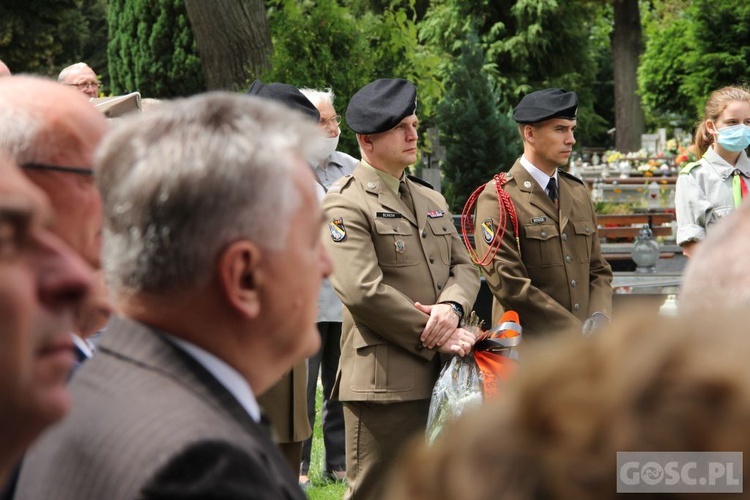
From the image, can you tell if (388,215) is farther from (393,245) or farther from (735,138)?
(735,138)

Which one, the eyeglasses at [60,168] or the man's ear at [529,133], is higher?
the eyeglasses at [60,168]

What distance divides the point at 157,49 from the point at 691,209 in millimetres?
19036

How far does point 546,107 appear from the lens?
5.57 metres

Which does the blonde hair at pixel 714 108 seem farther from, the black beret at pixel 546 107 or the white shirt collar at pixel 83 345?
the white shirt collar at pixel 83 345

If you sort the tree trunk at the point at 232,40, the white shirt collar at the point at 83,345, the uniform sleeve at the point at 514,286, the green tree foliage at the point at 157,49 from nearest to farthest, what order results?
the white shirt collar at the point at 83,345 < the uniform sleeve at the point at 514,286 < the tree trunk at the point at 232,40 < the green tree foliage at the point at 157,49

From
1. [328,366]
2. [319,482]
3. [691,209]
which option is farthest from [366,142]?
[691,209]

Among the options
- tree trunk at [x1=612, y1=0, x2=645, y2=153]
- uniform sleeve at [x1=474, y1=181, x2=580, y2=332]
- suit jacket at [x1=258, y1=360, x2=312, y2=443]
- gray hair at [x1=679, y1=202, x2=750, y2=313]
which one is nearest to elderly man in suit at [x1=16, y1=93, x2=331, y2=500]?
gray hair at [x1=679, y1=202, x2=750, y2=313]

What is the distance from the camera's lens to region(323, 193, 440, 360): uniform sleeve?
4.57 meters

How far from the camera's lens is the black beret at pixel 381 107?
4965 mm

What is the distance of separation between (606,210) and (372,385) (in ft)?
40.7

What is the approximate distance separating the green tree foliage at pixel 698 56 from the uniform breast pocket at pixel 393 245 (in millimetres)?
20491

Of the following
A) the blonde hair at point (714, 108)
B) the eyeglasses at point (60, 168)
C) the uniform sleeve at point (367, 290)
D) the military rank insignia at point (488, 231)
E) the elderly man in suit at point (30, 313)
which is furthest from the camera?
the blonde hair at point (714, 108)

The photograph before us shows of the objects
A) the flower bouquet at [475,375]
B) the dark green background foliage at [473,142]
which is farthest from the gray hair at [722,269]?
the dark green background foliage at [473,142]

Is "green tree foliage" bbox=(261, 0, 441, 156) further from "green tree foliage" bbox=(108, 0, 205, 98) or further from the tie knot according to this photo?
"green tree foliage" bbox=(108, 0, 205, 98)
